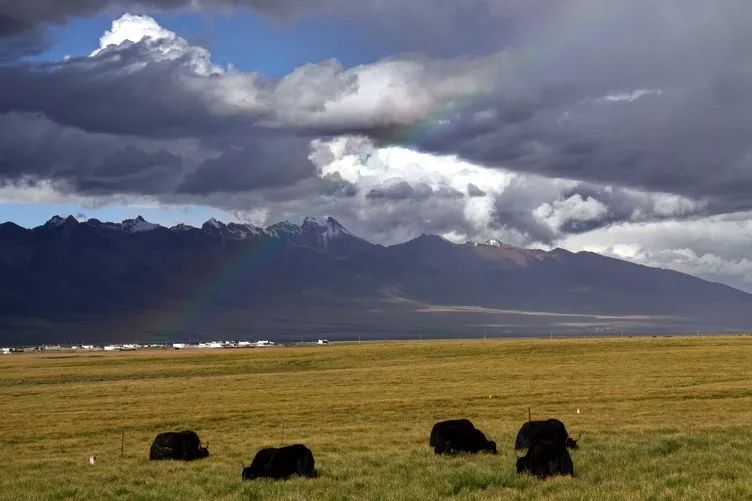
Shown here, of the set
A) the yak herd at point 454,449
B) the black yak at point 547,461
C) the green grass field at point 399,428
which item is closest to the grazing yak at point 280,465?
the yak herd at point 454,449

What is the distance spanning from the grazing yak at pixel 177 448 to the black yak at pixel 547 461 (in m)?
11.5

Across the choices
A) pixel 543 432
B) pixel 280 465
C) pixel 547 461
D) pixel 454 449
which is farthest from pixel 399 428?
pixel 547 461

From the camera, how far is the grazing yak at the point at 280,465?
1945 centimetres

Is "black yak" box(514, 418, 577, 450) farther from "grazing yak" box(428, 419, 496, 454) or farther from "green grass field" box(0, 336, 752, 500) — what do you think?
"grazing yak" box(428, 419, 496, 454)

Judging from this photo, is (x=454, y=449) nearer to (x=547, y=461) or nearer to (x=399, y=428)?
(x=547, y=461)

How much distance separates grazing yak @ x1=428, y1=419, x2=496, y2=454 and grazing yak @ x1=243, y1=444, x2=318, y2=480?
15.1 ft

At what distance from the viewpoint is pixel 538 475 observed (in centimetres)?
1781

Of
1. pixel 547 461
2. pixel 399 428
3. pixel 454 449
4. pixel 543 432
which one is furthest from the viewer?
pixel 399 428

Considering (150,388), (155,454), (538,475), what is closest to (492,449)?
(538,475)

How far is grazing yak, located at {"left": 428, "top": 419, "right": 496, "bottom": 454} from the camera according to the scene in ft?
74.6

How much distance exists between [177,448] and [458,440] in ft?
29.8

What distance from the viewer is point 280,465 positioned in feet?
64.2

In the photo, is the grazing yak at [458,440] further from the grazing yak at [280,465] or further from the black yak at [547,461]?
the grazing yak at [280,465]

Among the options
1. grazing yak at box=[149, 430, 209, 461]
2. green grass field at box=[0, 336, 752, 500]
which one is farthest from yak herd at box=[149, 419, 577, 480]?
green grass field at box=[0, 336, 752, 500]
